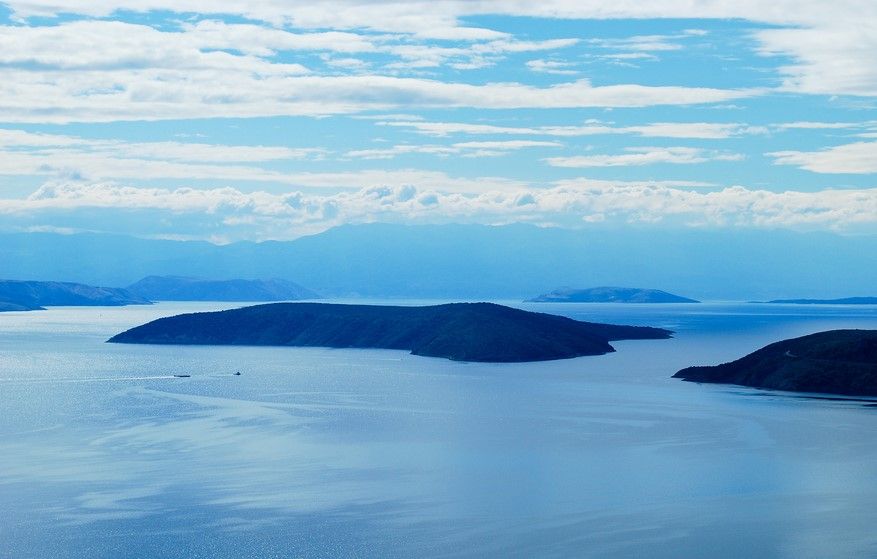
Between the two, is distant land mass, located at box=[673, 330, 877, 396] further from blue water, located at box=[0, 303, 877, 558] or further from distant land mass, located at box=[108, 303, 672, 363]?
distant land mass, located at box=[108, 303, 672, 363]

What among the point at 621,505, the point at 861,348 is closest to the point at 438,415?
the point at 621,505

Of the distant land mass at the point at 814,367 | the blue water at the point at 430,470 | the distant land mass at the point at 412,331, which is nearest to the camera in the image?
the blue water at the point at 430,470

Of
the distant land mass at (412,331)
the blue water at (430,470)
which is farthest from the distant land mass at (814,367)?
the distant land mass at (412,331)

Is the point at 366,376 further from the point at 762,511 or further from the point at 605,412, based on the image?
the point at 762,511

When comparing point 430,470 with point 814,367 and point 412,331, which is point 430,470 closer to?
point 814,367

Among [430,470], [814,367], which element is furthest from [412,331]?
[430,470]

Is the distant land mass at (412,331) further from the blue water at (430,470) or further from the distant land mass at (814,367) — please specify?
the blue water at (430,470)

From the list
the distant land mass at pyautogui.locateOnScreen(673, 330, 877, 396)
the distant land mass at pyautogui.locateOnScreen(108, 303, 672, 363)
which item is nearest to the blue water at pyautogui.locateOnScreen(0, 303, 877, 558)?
the distant land mass at pyautogui.locateOnScreen(673, 330, 877, 396)
